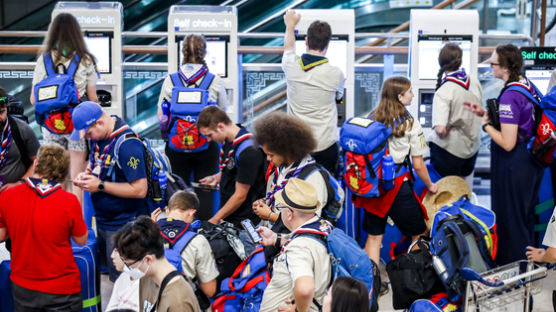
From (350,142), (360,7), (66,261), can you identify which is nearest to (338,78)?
(350,142)

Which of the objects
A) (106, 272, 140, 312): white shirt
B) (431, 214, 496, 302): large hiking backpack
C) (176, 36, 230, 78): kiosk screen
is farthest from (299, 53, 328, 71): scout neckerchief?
(106, 272, 140, 312): white shirt

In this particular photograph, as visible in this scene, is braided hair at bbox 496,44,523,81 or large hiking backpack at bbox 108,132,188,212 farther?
braided hair at bbox 496,44,523,81

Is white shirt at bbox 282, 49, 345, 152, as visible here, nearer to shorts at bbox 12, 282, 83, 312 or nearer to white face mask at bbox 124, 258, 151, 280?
shorts at bbox 12, 282, 83, 312

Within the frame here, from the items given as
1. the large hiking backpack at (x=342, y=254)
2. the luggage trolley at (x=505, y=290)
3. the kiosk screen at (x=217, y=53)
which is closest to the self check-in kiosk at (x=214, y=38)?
the kiosk screen at (x=217, y=53)

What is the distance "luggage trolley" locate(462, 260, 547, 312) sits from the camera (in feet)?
12.1

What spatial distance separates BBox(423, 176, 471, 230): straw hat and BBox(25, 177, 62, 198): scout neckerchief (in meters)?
2.78

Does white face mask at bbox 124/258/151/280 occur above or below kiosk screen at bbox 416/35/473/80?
below

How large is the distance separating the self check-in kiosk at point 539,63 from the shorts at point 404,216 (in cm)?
212

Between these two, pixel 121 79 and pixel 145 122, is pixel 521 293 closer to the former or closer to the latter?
pixel 121 79

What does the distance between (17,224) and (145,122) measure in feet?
12.8

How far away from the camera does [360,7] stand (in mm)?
10570

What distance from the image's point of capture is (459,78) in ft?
18.3

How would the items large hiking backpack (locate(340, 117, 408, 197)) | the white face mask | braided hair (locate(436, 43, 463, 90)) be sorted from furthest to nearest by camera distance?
braided hair (locate(436, 43, 463, 90)) → large hiking backpack (locate(340, 117, 408, 197)) → the white face mask

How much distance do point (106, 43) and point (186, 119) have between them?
4.96ft
